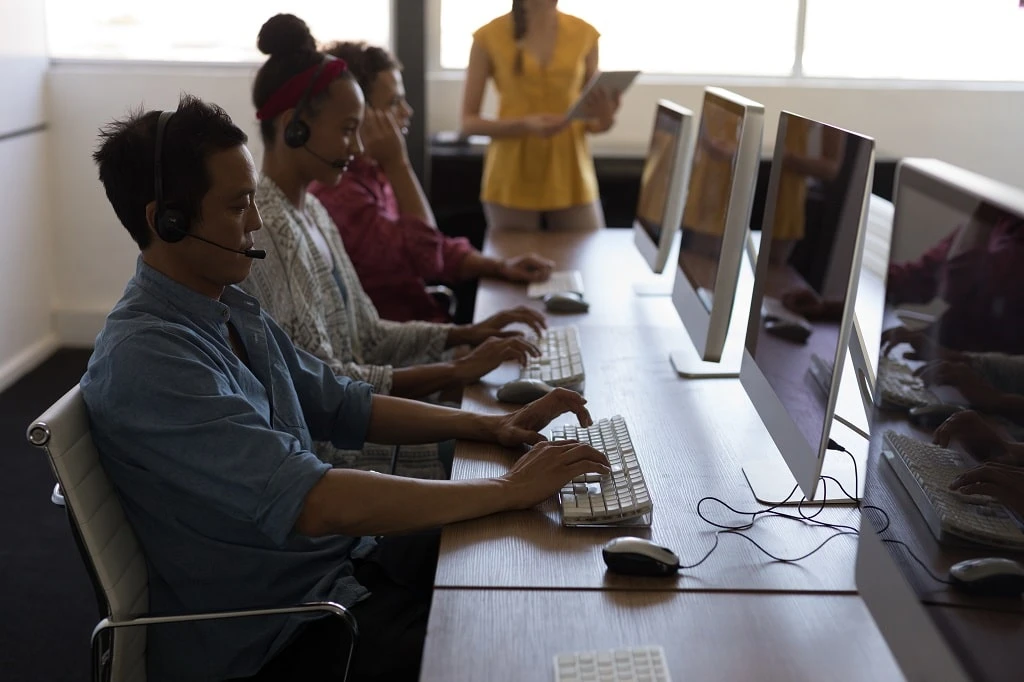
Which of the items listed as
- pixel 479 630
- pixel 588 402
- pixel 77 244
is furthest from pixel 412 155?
pixel 479 630

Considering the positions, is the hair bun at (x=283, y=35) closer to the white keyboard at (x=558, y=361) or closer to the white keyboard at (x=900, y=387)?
the white keyboard at (x=558, y=361)

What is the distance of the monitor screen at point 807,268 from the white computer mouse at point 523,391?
422mm

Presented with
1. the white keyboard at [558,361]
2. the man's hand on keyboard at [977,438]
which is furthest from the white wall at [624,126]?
the man's hand on keyboard at [977,438]

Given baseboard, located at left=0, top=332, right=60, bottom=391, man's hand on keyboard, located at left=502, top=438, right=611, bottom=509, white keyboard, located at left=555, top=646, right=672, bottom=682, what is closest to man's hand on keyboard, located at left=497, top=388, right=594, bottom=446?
man's hand on keyboard, located at left=502, top=438, right=611, bottom=509

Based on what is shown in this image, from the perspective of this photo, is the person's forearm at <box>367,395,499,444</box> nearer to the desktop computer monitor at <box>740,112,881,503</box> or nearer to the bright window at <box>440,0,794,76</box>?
the desktop computer monitor at <box>740,112,881,503</box>

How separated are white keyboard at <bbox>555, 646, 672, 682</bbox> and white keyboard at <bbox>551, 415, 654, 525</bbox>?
31 cm

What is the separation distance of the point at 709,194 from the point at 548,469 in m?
0.76

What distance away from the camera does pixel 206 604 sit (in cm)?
142

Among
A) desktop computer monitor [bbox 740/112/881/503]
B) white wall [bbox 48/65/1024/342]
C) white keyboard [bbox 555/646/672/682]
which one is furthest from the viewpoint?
white wall [bbox 48/65/1024/342]

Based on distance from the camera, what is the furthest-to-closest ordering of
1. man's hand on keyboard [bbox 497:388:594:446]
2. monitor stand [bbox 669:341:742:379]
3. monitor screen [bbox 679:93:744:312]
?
monitor stand [bbox 669:341:742:379]
monitor screen [bbox 679:93:744:312]
man's hand on keyboard [bbox 497:388:594:446]

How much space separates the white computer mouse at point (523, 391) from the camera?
1884 mm

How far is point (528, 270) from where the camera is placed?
9.59 ft

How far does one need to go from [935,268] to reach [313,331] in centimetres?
128

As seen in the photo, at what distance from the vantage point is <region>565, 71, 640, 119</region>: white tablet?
3162 mm
